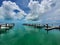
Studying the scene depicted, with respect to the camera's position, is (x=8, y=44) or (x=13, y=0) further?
(x=13, y=0)

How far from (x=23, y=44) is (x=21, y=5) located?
686cm

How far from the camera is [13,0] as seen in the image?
40.0 ft

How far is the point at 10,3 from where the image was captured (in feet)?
39.7

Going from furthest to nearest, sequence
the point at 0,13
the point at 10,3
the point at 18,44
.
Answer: the point at 0,13 → the point at 10,3 → the point at 18,44

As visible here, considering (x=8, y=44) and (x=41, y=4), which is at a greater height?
(x=41, y=4)

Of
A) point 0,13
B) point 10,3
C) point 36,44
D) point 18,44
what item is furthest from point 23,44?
point 0,13

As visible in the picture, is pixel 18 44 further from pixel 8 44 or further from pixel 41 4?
pixel 41 4

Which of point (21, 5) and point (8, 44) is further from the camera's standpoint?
point (21, 5)

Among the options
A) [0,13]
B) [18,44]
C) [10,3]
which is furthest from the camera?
[0,13]

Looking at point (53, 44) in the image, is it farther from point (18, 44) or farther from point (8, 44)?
point (8, 44)

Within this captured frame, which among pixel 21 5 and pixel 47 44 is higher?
pixel 21 5

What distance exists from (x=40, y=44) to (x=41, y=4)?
6879mm

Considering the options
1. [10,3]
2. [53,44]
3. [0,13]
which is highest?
[10,3]

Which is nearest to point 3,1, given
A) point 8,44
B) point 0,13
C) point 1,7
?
point 1,7
